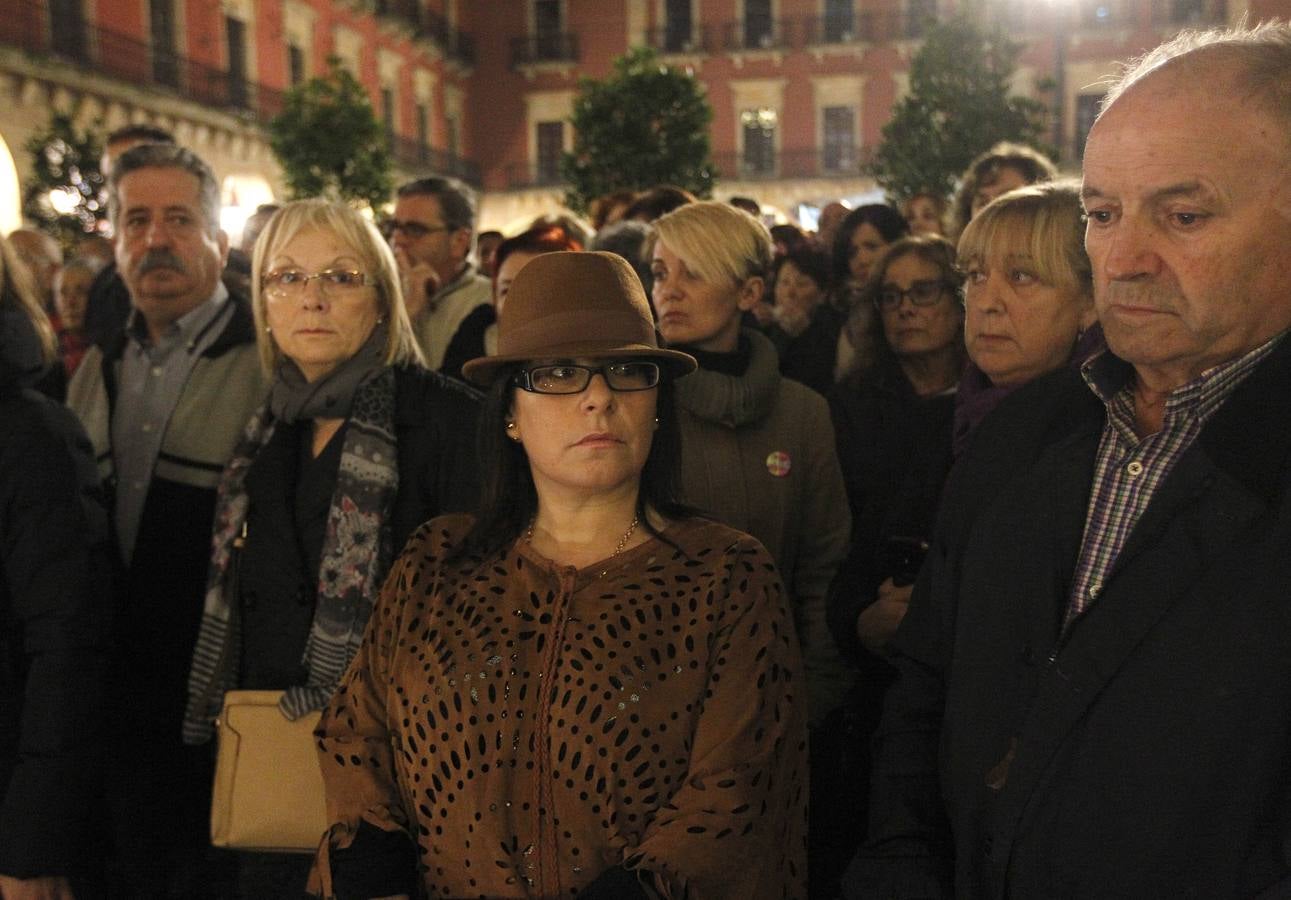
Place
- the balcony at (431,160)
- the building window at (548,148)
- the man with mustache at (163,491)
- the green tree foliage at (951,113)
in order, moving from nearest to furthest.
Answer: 1. the man with mustache at (163,491)
2. the green tree foliage at (951,113)
3. the balcony at (431,160)
4. the building window at (548,148)

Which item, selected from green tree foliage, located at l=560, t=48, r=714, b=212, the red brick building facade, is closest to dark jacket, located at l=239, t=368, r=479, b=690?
green tree foliage, located at l=560, t=48, r=714, b=212

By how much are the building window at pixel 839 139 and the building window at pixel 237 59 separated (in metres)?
16.1

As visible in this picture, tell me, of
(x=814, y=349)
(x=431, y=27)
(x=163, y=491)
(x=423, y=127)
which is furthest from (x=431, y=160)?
(x=163, y=491)

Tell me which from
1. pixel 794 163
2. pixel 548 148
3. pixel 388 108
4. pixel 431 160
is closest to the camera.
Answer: pixel 388 108

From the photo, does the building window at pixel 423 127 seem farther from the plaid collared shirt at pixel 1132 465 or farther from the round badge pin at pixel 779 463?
the plaid collared shirt at pixel 1132 465

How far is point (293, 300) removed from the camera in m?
3.12

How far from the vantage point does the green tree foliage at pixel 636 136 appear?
18875mm

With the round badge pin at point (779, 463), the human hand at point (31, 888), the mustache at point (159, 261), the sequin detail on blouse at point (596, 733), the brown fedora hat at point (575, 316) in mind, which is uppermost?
the mustache at point (159, 261)

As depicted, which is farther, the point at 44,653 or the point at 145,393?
the point at 145,393

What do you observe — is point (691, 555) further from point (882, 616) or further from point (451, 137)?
point (451, 137)

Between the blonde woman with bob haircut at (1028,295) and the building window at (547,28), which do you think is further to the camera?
the building window at (547,28)

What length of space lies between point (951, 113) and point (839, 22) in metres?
22.2

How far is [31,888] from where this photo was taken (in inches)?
105

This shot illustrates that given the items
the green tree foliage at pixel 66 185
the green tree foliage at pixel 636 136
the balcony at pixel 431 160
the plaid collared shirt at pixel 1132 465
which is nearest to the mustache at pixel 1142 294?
the plaid collared shirt at pixel 1132 465
